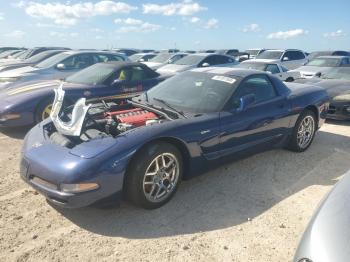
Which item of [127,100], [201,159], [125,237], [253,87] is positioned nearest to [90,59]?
[127,100]

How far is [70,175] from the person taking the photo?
3.01 m

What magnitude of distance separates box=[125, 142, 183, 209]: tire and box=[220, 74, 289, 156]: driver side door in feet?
2.33

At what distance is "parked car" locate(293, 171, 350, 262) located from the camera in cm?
184

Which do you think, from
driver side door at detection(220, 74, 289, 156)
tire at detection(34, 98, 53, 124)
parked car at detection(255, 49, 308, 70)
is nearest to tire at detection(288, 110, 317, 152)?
driver side door at detection(220, 74, 289, 156)

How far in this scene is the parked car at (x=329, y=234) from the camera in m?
1.84

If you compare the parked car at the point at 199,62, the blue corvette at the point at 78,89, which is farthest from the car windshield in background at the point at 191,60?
the blue corvette at the point at 78,89

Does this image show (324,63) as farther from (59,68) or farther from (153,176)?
(153,176)

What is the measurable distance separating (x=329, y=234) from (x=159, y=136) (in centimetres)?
186

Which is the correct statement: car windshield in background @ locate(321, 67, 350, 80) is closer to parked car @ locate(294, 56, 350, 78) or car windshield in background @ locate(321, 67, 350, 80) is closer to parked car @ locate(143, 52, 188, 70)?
parked car @ locate(294, 56, 350, 78)

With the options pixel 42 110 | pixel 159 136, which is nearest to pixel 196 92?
pixel 159 136

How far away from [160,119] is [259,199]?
1.41 meters

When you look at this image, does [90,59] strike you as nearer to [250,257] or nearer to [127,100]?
[127,100]

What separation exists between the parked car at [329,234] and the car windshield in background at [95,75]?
546 cm

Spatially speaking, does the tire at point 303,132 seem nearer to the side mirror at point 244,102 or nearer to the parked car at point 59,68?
the side mirror at point 244,102
